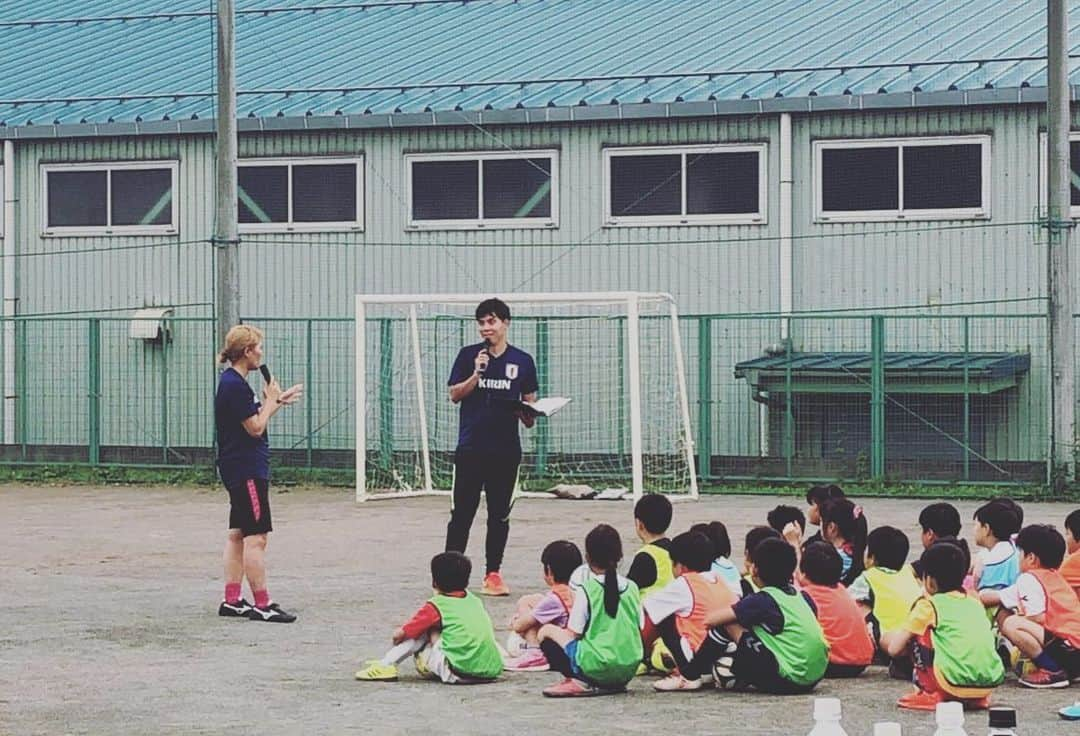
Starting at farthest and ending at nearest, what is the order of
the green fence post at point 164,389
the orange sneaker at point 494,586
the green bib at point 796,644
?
the green fence post at point 164,389, the orange sneaker at point 494,586, the green bib at point 796,644

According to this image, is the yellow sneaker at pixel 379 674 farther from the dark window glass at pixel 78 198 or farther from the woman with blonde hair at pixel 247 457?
the dark window glass at pixel 78 198

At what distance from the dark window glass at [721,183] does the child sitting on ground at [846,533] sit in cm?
1401

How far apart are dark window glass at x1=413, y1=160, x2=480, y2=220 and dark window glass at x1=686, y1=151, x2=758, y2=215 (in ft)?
9.07

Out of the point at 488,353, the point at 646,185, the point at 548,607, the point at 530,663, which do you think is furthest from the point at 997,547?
the point at 646,185

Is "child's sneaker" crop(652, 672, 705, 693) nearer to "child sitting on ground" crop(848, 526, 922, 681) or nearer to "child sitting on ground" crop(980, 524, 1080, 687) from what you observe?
"child sitting on ground" crop(848, 526, 922, 681)

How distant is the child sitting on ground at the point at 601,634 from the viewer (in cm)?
Answer: 994

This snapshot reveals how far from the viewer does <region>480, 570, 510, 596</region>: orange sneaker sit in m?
13.8

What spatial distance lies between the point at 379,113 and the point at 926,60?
22.3 feet

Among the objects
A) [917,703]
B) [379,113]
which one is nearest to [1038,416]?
[379,113]

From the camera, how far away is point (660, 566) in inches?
432

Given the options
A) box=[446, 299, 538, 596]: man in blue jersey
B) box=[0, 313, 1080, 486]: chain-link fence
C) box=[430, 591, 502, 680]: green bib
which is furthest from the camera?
box=[0, 313, 1080, 486]: chain-link fence

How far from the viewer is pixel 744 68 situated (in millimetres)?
26250

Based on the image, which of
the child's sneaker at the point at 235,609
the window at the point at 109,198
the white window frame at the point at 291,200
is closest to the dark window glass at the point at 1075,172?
the white window frame at the point at 291,200

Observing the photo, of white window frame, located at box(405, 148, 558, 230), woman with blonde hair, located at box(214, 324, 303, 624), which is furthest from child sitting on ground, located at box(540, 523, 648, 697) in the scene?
white window frame, located at box(405, 148, 558, 230)
